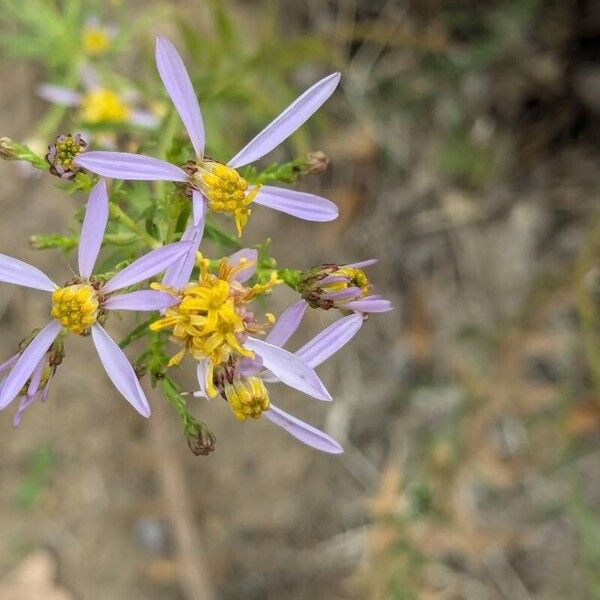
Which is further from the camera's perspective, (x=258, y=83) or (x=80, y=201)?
(x=80, y=201)

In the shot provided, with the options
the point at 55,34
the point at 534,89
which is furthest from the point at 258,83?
the point at 534,89

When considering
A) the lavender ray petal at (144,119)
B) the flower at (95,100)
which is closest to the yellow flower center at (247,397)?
the lavender ray petal at (144,119)

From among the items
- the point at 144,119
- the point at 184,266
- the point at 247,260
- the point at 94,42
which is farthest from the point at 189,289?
the point at 94,42

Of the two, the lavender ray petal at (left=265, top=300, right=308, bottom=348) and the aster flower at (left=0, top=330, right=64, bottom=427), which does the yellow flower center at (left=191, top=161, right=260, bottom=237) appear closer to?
the lavender ray petal at (left=265, top=300, right=308, bottom=348)

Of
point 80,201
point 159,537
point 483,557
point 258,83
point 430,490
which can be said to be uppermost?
point 258,83

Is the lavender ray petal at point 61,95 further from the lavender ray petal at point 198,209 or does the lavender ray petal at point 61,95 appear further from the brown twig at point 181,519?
the lavender ray petal at point 198,209

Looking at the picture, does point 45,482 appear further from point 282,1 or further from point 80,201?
point 282,1

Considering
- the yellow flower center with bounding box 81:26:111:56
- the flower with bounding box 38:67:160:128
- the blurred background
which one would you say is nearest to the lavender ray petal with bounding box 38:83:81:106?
the flower with bounding box 38:67:160:128

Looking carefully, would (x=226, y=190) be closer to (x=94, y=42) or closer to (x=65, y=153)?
(x=65, y=153)
